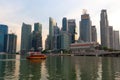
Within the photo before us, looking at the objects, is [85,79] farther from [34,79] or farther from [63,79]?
[34,79]

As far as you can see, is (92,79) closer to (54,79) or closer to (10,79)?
(54,79)

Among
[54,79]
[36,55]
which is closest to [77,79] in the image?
[54,79]

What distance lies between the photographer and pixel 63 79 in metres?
45.1

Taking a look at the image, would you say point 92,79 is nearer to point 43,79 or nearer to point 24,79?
point 43,79

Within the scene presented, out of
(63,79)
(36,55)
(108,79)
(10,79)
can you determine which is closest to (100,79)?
(108,79)

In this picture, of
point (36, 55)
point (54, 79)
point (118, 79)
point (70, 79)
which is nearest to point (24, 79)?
point (54, 79)

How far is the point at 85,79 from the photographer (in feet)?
146

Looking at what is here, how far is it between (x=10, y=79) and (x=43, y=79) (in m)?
7.09

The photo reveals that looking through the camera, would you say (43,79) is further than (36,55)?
No

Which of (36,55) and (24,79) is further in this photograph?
(36,55)

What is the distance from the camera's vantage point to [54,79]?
4522 centimetres

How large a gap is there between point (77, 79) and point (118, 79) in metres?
9.36

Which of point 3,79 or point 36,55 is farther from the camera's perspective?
point 36,55

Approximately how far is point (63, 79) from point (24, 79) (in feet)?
27.7
